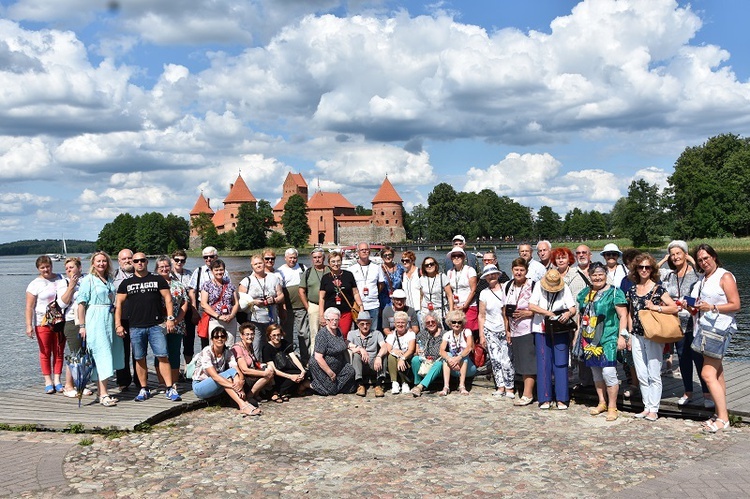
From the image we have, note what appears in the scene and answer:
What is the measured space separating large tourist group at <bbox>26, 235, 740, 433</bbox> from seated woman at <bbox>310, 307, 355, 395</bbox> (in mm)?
17

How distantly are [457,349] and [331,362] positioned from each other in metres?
1.56

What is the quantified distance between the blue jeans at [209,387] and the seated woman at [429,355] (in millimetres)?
2219

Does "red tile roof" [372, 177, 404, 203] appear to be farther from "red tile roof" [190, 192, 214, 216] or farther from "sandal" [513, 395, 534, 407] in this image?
"sandal" [513, 395, 534, 407]

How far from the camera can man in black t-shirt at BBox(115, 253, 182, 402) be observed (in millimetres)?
7293

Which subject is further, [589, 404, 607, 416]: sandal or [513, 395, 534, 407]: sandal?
[513, 395, 534, 407]: sandal

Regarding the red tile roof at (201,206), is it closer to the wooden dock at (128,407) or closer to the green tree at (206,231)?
the green tree at (206,231)

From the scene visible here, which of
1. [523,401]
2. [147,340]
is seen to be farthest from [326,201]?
[523,401]

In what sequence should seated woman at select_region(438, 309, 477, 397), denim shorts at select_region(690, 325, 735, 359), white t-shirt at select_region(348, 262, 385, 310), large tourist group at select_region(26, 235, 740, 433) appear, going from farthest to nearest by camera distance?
white t-shirt at select_region(348, 262, 385, 310) → seated woman at select_region(438, 309, 477, 397) → large tourist group at select_region(26, 235, 740, 433) → denim shorts at select_region(690, 325, 735, 359)

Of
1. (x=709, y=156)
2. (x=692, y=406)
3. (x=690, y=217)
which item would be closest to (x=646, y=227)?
(x=690, y=217)

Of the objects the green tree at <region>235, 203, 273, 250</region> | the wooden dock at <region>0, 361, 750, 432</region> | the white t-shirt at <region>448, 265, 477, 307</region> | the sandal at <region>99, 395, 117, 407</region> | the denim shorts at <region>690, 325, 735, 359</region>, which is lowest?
the wooden dock at <region>0, 361, 750, 432</region>

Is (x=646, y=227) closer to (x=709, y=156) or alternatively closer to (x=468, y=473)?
(x=709, y=156)

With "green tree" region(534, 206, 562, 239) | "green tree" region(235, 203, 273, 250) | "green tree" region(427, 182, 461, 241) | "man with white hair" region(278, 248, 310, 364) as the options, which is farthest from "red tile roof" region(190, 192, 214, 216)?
"man with white hair" region(278, 248, 310, 364)

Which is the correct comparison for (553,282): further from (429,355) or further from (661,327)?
(429,355)

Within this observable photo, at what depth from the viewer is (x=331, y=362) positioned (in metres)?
8.01
